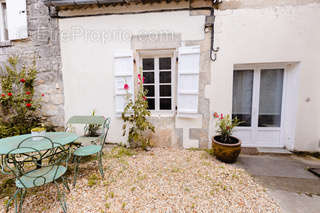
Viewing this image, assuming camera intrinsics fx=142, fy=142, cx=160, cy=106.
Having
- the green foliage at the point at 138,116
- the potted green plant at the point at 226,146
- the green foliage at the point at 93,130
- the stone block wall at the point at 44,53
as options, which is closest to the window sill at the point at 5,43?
the stone block wall at the point at 44,53

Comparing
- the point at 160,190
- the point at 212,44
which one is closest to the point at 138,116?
the point at 160,190

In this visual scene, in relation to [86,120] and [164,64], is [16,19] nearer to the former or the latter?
[86,120]

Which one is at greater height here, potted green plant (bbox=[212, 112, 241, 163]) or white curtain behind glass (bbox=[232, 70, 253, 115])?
white curtain behind glass (bbox=[232, 70, 253, 115])

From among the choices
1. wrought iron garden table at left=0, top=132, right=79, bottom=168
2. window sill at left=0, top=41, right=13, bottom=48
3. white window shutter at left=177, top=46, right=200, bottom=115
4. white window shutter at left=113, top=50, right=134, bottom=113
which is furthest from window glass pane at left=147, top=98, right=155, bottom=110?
window sill at left=0, top=41, right=13, bottom=48

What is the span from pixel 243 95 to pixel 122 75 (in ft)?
9.36

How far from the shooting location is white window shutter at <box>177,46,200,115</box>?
9.87 feet

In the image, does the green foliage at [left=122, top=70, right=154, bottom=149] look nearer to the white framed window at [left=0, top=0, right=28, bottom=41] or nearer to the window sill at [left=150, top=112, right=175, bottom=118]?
the window sill at [left=150, top=112, right=175, bottom=118]

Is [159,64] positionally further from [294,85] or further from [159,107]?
[294,85]

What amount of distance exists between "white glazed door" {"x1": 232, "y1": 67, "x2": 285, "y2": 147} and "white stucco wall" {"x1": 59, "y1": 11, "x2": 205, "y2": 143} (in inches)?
59.1

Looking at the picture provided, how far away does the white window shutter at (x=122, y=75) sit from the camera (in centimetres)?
317

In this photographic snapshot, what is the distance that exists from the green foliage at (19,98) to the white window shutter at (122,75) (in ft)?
6.85

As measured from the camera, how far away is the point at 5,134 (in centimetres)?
335

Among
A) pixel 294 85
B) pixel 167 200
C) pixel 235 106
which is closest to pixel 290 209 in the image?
pixel 167 200

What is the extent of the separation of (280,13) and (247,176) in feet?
10.5
